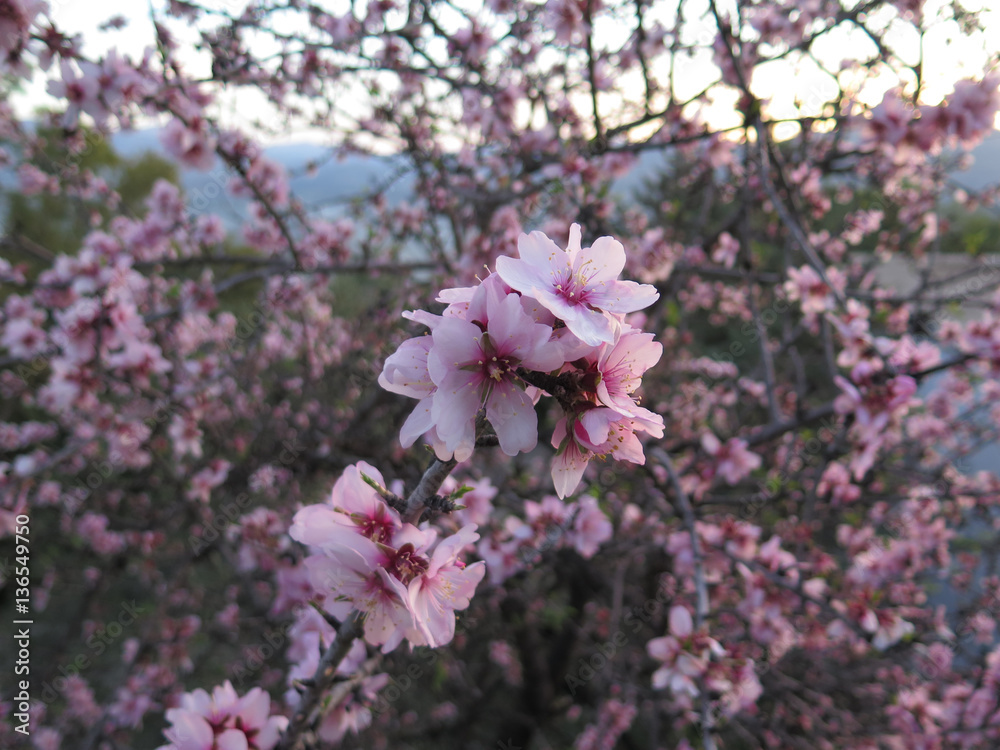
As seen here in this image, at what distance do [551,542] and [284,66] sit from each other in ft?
10.2

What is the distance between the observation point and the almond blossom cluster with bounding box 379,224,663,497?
0.71m

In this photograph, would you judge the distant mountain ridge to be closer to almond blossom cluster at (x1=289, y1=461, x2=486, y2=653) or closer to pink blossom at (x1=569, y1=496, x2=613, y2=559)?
pink blossom at (x1=569, y1=496, x2=613, y2=559)

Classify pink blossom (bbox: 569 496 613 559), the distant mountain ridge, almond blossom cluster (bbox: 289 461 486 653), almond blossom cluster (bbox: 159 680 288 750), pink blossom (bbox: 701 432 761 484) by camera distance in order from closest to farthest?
almond blossom cluster (bbox: 289 461 486 653)
almond blossom cluster (bbox: 159 680 288 750)
pink blossom (bbox: 569 496 613 559)
pink blossom (bbox: 701 432 761 484)
the distant mountain ridge

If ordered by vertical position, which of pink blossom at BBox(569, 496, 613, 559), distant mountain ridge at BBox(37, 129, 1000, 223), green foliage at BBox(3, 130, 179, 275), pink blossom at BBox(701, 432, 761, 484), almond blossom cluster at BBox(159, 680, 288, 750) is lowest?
pink blossom at BBox(569, 496, 613, 559)

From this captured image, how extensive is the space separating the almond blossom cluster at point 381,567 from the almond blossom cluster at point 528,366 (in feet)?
0.61

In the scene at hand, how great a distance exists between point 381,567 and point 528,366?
16.0 inches

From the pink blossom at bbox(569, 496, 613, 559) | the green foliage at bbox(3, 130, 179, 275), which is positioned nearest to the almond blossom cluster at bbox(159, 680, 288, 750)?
the pink blossom at bbox(569, 496, 613, 559)

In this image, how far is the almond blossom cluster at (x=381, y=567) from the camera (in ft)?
2.66

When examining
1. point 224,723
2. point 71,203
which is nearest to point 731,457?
point 224,723

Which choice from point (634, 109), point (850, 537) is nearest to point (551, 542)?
point (850, 537)

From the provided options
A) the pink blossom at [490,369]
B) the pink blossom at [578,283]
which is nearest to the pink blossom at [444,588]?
the pink blossom at [490,369]

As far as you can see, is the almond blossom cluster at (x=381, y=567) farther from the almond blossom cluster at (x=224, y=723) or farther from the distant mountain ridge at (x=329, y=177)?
the distant mountain ridge at (x=329, y=177)

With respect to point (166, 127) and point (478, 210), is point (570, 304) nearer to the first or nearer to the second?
point (166, 127)

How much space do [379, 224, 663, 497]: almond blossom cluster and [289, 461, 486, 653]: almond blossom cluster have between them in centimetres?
19
